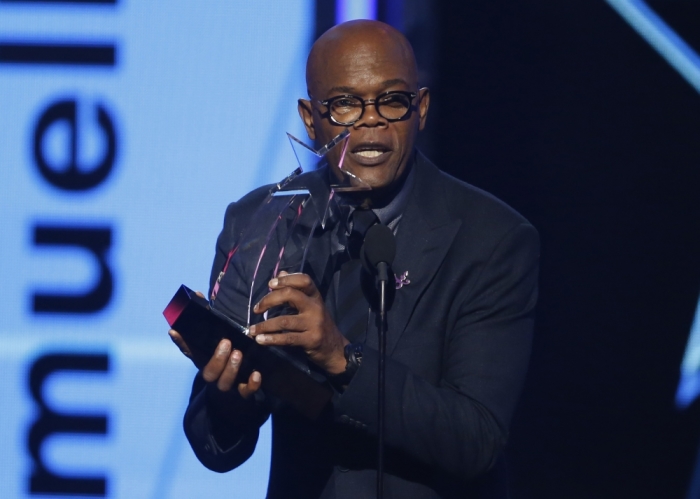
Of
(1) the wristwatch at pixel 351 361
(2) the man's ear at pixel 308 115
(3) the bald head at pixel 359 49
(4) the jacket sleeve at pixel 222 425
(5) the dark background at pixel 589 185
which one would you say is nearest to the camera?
(1) the wristwatch at pixel 351 361

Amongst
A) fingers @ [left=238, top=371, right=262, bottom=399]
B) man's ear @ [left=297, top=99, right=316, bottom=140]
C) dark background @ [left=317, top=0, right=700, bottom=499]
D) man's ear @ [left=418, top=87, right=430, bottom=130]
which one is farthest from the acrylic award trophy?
dark background @ [left=317, top=0, right=700, bottom=499]

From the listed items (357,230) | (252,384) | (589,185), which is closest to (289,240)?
(357,230)

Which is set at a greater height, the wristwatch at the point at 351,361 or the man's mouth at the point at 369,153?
the man's mouth at the point at 369,153

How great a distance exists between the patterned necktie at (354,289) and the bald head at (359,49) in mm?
282

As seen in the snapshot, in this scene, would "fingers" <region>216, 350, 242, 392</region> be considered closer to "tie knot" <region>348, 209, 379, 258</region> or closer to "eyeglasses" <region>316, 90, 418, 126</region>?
→ "tie knot" <region>348, 209, 379, 258</region>

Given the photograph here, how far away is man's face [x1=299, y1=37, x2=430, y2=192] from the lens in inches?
73.5

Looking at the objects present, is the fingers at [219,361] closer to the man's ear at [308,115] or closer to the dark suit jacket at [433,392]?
the dark suit jacket at [433,392]

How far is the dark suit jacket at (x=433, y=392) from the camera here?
5.53 feet

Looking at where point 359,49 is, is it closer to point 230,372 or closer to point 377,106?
point 377,106

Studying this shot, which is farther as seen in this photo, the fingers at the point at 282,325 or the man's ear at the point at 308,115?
the man's ear at the point at 308,115

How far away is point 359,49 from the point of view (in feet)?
6.21

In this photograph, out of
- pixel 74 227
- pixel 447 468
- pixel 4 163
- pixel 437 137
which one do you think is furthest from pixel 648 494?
pixel 4 163

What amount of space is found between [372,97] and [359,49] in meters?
0.10

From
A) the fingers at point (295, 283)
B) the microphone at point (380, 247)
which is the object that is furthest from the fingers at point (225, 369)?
the microphone at point (380, 247)
